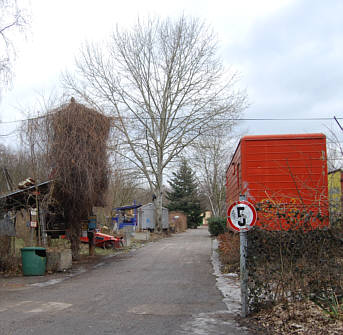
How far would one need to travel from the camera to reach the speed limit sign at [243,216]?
286 inches

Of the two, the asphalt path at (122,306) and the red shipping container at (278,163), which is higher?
the red shipping container at (278,163)

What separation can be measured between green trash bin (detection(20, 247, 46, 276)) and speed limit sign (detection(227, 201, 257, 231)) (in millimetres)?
8260

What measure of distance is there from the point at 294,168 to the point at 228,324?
6241 millimetres

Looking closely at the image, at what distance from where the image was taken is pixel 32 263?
13297mm

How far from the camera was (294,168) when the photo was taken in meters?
12.0

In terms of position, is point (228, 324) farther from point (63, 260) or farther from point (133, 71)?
Answer: point (133, 71)

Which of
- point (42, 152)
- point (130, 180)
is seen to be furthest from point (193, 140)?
point (42, 152)

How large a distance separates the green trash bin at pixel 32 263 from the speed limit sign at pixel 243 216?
826cm

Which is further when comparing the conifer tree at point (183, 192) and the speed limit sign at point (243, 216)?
the conifer tree at point (183, 192)

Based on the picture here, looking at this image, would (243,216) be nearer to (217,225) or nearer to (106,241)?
(106,241)

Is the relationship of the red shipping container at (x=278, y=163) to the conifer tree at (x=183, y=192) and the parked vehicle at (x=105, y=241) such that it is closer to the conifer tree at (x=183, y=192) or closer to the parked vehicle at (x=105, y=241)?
the parked vehicle at (x=105, y=241)

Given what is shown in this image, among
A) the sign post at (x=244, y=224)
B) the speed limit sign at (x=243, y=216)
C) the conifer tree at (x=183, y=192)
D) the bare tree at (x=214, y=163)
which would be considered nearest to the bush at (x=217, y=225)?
the bare tree at (x=214, y=163)

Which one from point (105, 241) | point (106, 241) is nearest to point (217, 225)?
point (106, 241)

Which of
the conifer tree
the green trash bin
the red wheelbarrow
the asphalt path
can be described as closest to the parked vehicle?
the red wheelbarrow
